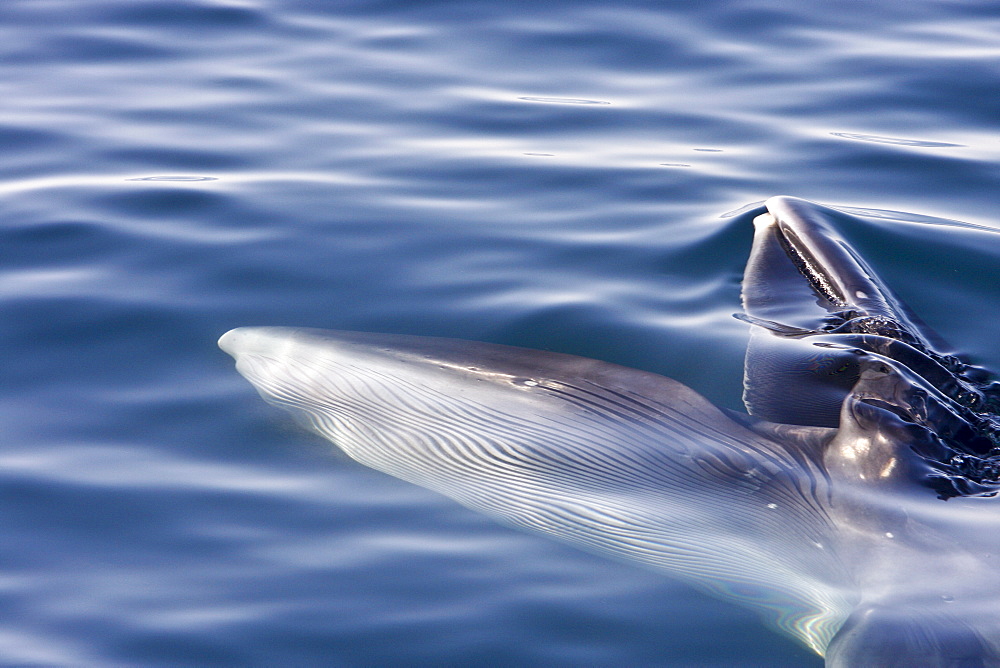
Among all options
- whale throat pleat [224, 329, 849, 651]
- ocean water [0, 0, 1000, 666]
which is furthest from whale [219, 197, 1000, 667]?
ocean water [0, 0, 1000, 666]

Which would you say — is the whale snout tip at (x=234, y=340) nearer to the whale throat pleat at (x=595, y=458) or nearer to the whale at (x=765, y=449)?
the whale at (x=765, y=449)

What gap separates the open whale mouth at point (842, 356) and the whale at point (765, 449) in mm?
16

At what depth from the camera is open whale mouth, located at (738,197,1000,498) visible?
221 inches

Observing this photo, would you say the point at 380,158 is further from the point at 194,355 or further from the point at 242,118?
the point at 194,355

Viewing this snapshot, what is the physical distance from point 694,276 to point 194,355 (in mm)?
3931

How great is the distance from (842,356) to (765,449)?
92 centimetres

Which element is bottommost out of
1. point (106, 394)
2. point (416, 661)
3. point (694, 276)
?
point (416, 661)

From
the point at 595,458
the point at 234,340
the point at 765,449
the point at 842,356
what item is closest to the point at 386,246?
the point at 234,340

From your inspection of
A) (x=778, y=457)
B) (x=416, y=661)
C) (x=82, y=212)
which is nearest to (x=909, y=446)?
(x=778, y=457)

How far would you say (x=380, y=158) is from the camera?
11.0m

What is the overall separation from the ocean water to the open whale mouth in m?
0.33

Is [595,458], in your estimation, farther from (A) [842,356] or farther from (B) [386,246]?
(B) [386,246]

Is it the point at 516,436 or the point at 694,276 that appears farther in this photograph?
the point at 694,276

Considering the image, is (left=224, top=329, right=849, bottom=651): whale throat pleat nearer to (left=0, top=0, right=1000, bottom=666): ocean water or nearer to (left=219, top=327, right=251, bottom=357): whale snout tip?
(left=0, top=0, right=1000, bottom=666): ocean water
